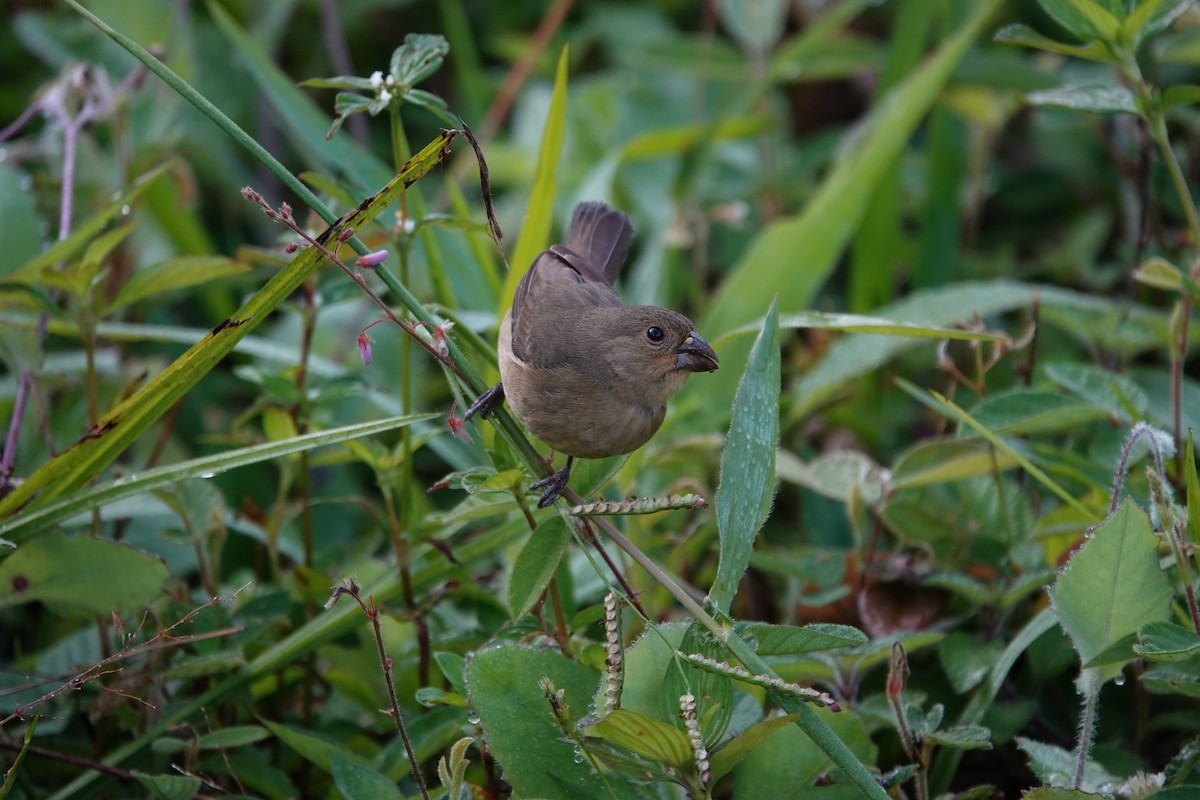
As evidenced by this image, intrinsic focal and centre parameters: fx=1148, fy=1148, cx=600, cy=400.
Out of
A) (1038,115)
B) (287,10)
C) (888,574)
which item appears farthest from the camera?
(287,10)

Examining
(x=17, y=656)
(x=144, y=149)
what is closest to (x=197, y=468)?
(x=17, y=656)

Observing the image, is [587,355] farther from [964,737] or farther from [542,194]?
[964,737]

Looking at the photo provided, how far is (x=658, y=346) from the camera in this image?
6.93 feet

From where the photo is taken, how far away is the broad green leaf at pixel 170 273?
2119 mm

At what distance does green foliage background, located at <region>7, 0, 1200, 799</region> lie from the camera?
1.63 meters

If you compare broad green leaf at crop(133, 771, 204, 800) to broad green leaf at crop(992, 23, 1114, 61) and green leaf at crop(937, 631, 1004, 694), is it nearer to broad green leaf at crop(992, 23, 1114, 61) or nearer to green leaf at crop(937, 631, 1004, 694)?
green leaf at crop(937, 631, 1004, 694)

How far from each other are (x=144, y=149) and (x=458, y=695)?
2375mm

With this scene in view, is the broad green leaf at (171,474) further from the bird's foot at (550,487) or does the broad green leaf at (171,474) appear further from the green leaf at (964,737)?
the green leaf at (964,737)

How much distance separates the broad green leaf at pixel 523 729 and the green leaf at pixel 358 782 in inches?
7.9

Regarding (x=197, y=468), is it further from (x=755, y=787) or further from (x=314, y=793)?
(x=755, y=787)

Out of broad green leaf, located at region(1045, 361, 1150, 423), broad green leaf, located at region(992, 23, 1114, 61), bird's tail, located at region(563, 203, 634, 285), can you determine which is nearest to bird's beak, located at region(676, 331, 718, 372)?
bird's tail, located at region(563, 203, 634, 285)

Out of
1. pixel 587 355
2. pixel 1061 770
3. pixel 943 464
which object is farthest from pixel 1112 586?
pixel 587 355

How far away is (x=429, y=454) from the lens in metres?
3.17

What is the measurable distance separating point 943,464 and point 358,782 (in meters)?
1.24
